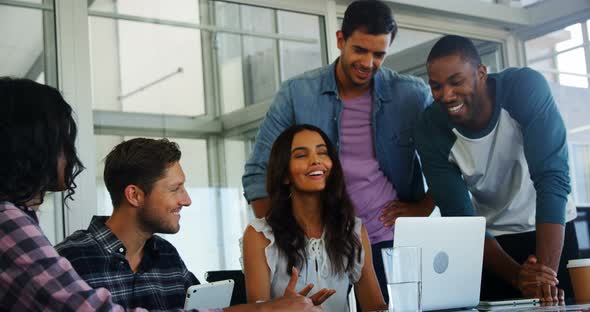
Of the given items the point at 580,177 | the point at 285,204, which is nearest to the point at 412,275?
the point at 285,204

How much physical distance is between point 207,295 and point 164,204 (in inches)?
19.7

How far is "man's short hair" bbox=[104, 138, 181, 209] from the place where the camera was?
7.13ft

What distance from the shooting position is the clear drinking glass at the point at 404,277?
62.5 inches

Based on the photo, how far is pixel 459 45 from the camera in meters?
2.83

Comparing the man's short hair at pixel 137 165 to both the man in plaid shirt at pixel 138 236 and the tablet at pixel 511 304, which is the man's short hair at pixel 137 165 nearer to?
the man in plaid shirt at pixel 138 236

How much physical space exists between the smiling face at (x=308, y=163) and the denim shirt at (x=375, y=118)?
0.23 meters

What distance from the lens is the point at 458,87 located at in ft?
8.93

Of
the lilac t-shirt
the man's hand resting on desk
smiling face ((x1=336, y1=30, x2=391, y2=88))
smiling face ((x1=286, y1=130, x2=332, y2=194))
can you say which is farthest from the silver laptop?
smiling face ((x1=336, y1=30, x2=391, y2=88))

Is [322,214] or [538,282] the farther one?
[322,214]

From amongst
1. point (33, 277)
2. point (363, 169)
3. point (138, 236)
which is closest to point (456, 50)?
point (363, 169)

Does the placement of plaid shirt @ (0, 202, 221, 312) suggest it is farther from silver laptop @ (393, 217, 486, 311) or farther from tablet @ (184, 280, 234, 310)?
silver laptop @ (393, 217, 486, 311)

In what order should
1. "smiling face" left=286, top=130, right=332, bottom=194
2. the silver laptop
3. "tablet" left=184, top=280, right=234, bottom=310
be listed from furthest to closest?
"smiling face" left=286, top=130, right=332, bottom=194
the silver laptop
"tablet" left=184, top=280, right=234, bottom=310

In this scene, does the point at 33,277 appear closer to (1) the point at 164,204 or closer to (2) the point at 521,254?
(1) the point at 164,204

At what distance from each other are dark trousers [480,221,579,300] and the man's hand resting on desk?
209 millimetres
